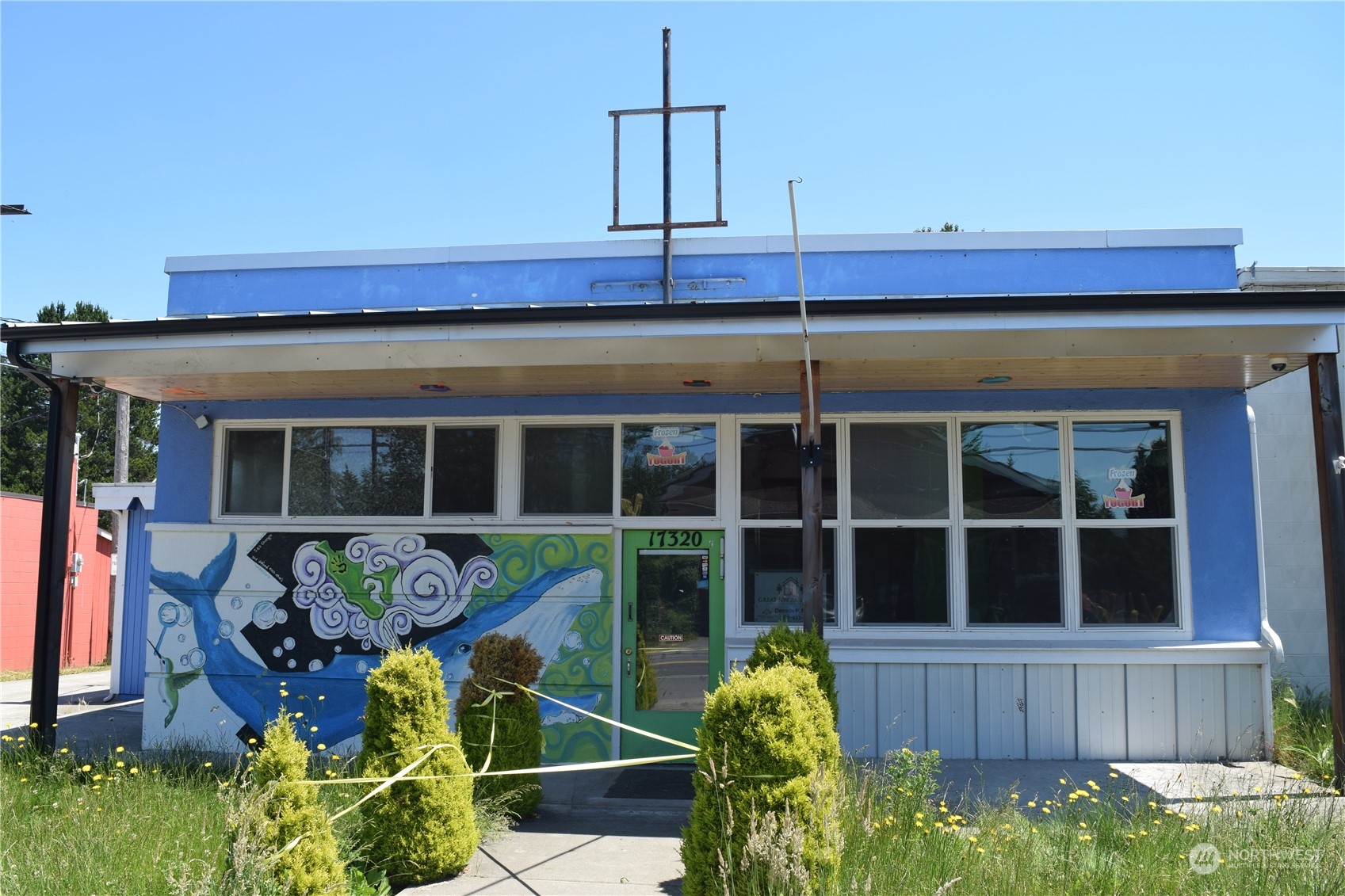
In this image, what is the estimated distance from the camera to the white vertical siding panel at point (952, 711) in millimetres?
9133

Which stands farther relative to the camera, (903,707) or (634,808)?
(903,707)

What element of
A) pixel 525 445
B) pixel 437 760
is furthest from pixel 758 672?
pixel 525 445

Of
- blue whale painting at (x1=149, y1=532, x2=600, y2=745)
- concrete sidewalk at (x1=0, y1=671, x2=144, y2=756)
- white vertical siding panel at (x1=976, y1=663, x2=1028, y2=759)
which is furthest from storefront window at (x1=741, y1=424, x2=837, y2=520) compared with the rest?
concrete sidewalk at (x1=0, y1=671, x2=144, y2=756)

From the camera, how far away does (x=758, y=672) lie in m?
5.30

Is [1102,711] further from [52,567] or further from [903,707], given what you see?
[52,567]

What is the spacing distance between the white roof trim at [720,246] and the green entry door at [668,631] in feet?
11.0

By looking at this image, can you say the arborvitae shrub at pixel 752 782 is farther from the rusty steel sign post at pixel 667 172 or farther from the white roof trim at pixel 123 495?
the white roof trim at pixel 123 495

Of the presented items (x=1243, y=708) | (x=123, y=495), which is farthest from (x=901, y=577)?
(x=123, y=495)

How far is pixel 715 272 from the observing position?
1105 cm

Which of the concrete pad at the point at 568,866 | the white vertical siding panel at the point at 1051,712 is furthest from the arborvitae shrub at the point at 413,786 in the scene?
the white vertical siding panel at the point at 1051,712

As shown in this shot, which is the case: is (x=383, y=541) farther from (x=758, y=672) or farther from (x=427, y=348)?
(x=758, y=672)

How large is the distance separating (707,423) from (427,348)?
302 centimetres

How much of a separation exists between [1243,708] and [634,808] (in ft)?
18.6

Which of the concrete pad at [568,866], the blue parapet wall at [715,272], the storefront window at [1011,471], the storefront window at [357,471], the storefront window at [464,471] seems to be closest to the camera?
the concrete pad at [568,866]
